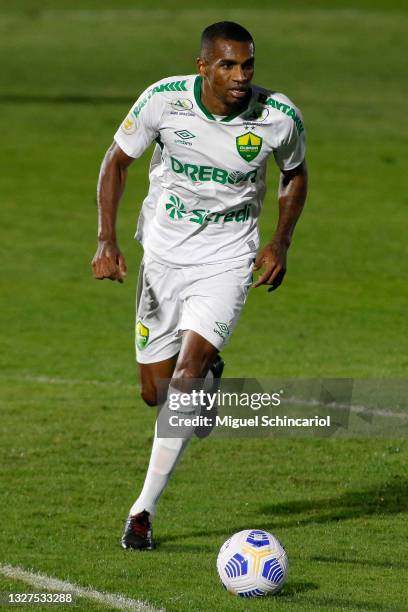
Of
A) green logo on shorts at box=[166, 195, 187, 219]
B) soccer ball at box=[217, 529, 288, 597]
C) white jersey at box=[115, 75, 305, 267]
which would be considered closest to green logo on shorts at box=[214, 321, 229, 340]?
white jersey at box=[115, 75, 305, 267]

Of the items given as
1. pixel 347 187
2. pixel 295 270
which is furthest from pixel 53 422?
pixel 347 187

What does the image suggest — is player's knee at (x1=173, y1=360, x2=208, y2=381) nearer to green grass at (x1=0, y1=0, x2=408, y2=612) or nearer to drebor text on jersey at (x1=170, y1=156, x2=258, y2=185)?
green grass at (x1=0, y1=0, x2=408, y2=612)

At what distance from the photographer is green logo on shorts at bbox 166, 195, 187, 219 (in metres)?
8.55

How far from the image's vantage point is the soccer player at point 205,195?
8188mm

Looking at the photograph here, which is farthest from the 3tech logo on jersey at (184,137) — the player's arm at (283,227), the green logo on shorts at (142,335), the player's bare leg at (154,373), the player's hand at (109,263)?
the player's bare leg at (154,373)

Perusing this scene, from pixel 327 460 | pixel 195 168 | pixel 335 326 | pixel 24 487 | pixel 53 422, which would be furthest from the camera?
pixel 335 326

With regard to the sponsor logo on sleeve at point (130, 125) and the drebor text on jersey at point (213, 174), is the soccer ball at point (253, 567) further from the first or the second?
the sponsor logo on sleeve at point (130, 125)

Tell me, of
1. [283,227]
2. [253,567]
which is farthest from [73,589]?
[283,227]

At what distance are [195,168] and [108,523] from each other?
82.7 inches

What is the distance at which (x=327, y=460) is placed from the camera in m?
10.4

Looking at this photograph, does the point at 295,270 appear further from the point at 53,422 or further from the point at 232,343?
the point at 53,422

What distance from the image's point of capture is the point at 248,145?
8328mm

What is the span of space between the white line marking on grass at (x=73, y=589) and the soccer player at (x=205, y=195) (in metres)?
0.82

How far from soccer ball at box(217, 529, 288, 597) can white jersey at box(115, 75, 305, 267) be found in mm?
1921
